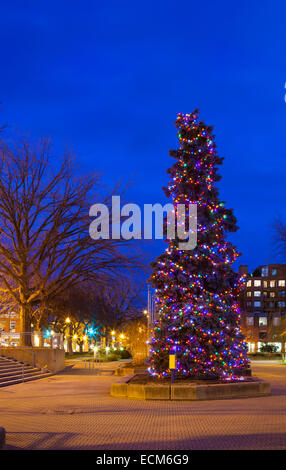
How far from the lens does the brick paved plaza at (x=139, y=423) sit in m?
10.0

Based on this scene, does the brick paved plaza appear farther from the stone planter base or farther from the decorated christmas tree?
the decorated christmas tree

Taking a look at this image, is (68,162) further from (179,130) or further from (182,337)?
(182,337)

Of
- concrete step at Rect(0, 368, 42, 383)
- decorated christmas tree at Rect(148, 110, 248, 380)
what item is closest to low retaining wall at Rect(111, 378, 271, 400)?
decorated christmas tree at Rect(148, 110, 248, 380)

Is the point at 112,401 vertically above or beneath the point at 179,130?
beneath

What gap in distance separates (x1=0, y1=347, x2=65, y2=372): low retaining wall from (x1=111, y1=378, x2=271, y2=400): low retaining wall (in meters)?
15.2

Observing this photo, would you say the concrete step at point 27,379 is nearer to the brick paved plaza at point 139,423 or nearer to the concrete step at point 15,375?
the concrete step at point 15,375

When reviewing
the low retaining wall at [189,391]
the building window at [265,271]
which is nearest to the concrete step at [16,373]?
the low retaining wall at [189,391]

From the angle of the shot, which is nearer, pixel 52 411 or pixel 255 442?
pixel 255 442

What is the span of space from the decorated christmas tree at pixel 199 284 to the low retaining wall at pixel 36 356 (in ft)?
48.6

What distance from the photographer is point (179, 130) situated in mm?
21719
